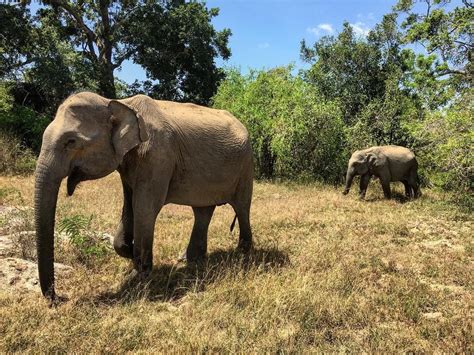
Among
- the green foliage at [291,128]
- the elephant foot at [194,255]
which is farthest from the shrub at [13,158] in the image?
the elephant foot at [194,255]

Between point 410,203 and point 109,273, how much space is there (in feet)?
32.3

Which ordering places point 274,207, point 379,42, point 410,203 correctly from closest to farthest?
point 274,207 → point 410,203 → point 379,42

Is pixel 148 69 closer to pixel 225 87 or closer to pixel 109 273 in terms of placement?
pixel 225 87

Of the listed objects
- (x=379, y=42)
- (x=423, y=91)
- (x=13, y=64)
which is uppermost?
(x=379, y=42)

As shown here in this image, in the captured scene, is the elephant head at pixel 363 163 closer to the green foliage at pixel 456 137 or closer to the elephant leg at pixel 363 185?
the elephant leg at pixel 363 185

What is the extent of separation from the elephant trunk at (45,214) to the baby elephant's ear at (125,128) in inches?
33.0

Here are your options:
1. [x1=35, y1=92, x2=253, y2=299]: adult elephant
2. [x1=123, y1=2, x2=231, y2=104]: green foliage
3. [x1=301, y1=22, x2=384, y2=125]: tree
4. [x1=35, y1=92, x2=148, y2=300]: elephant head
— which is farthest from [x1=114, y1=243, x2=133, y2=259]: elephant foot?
[x1=123, y1=2, x2=231, y2=104]: green foliage

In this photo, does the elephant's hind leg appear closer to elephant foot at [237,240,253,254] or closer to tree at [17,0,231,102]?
elephant foot at [237,240,253,254]

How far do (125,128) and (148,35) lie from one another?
25335mm

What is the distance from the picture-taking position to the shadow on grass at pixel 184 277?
548 cm

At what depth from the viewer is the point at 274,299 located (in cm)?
526

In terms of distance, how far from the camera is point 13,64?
2334 centimetres

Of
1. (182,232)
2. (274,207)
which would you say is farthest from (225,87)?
(182,232)

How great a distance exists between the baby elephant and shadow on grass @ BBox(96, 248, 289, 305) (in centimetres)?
795
